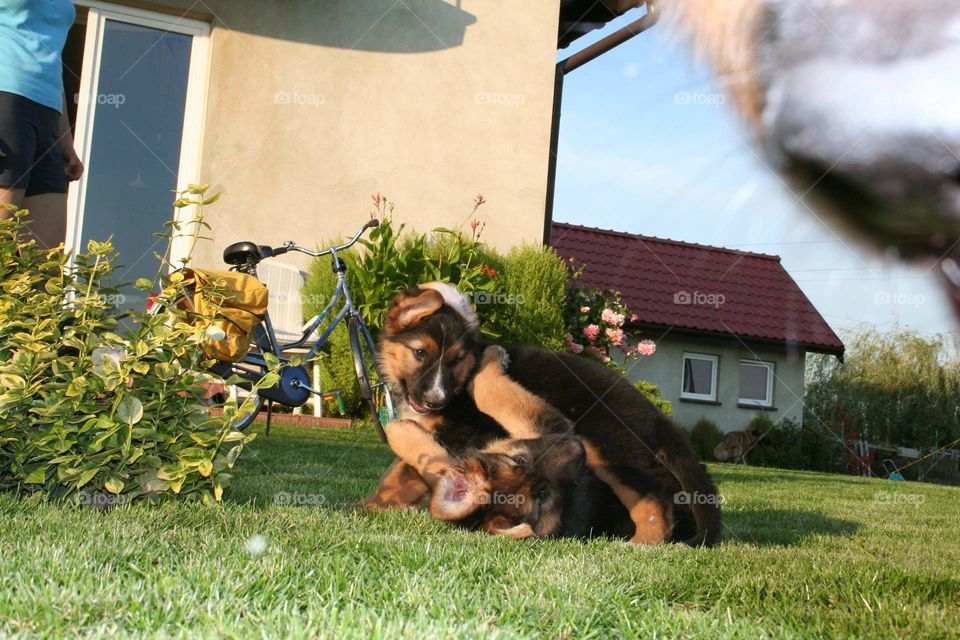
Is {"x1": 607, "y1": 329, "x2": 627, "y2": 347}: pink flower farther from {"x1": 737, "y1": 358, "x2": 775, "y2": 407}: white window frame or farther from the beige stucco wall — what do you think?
{"x1": 737, "y1": 358, "x2": 775, "y2": 407}: white window frame

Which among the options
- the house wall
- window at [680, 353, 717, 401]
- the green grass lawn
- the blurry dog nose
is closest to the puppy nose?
the green grass lawn

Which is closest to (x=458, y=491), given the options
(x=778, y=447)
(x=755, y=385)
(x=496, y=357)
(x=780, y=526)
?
(x=496, y=357)

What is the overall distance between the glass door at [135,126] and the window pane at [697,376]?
47.2 feet

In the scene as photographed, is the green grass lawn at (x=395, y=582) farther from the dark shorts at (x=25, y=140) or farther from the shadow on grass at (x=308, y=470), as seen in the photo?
the dark shorts at (x=25, y=140)

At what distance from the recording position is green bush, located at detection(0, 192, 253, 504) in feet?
10.0

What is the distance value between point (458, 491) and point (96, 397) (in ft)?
4.84

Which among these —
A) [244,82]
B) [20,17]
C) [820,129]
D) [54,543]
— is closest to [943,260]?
[820,129]

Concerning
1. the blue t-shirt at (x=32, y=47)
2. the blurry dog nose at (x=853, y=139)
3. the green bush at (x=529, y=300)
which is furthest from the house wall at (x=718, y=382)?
the blurry dog nose at (x=853, y=139)

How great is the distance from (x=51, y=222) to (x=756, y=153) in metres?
3.79

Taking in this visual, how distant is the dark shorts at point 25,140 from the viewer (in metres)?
3.12

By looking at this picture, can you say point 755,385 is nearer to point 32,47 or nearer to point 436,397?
point 436,397

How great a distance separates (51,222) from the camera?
3.76 m

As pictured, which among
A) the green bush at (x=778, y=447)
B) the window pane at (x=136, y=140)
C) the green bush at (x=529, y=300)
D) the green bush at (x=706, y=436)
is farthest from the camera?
the green bush at (x=706, y=436)

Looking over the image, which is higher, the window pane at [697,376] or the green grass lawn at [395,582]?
the window pane at [697,376]
